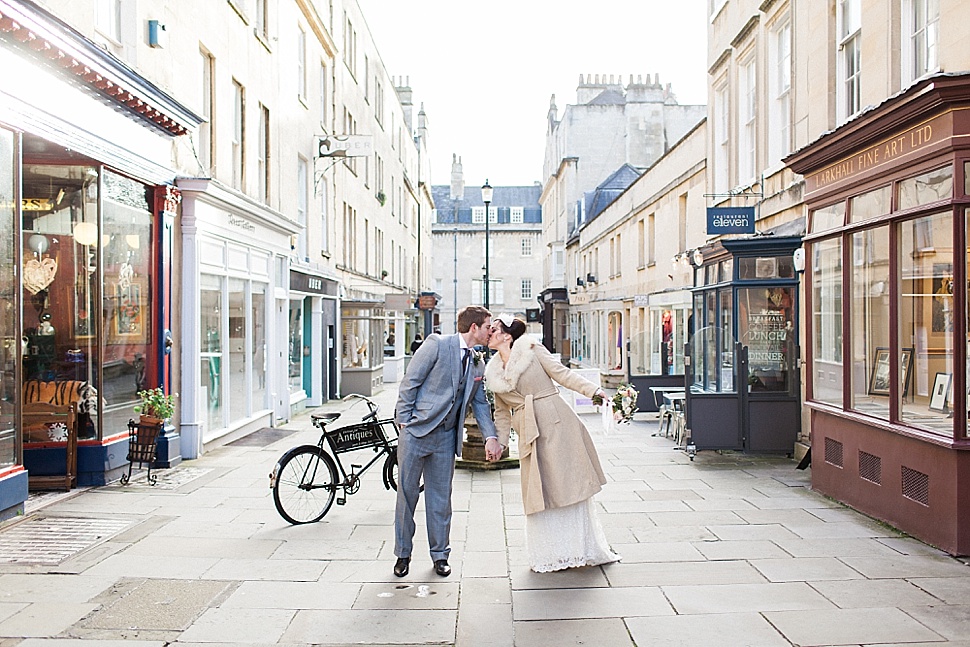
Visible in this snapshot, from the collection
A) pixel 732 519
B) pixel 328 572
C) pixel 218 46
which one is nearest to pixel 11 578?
pixel 328 572

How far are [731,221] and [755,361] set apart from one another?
7.04 feet

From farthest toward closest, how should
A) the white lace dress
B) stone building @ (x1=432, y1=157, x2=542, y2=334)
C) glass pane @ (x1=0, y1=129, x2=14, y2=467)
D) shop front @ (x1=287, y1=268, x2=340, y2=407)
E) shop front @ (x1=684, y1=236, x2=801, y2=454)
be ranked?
stone building @ (x1=432, y1=157, x2=542, y2=334), shop front @ (x1=287, y1=268, x2=340, y2=407), shop front @ (x1=684, y1=236, x2=801, y2=454), glass pane @ (x1=0, y1=129, x2=14, y2=467), the white lace dress

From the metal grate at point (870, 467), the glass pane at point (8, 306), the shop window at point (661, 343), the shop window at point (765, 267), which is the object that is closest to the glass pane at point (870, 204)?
the metal grate at point (870, 467)

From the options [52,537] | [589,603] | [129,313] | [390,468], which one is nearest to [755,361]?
[390,468]

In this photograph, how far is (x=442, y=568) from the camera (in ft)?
21.1

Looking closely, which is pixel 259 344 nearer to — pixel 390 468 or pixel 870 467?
pixel 390 468

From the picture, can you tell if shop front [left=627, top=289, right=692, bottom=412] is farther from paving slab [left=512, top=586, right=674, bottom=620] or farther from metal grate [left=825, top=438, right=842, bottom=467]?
paving slab [left=512, top=586, right=674, bottom=620]

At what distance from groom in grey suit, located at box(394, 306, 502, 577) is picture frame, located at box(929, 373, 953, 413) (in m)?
3.86

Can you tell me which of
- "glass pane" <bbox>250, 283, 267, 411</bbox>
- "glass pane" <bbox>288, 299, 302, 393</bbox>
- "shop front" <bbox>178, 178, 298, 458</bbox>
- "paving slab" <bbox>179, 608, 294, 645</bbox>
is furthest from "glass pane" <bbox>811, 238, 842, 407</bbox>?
"glass pane" <bbox>288, 299, 302, 393</bbox>

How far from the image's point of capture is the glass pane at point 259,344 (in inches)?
606

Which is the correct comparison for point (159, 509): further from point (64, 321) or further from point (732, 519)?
point (732, 519)

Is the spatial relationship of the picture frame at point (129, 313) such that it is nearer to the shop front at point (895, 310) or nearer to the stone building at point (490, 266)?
the shop front at point (895, 310)

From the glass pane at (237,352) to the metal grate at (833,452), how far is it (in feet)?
28.8

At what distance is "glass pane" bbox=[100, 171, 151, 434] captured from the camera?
33.1ft
